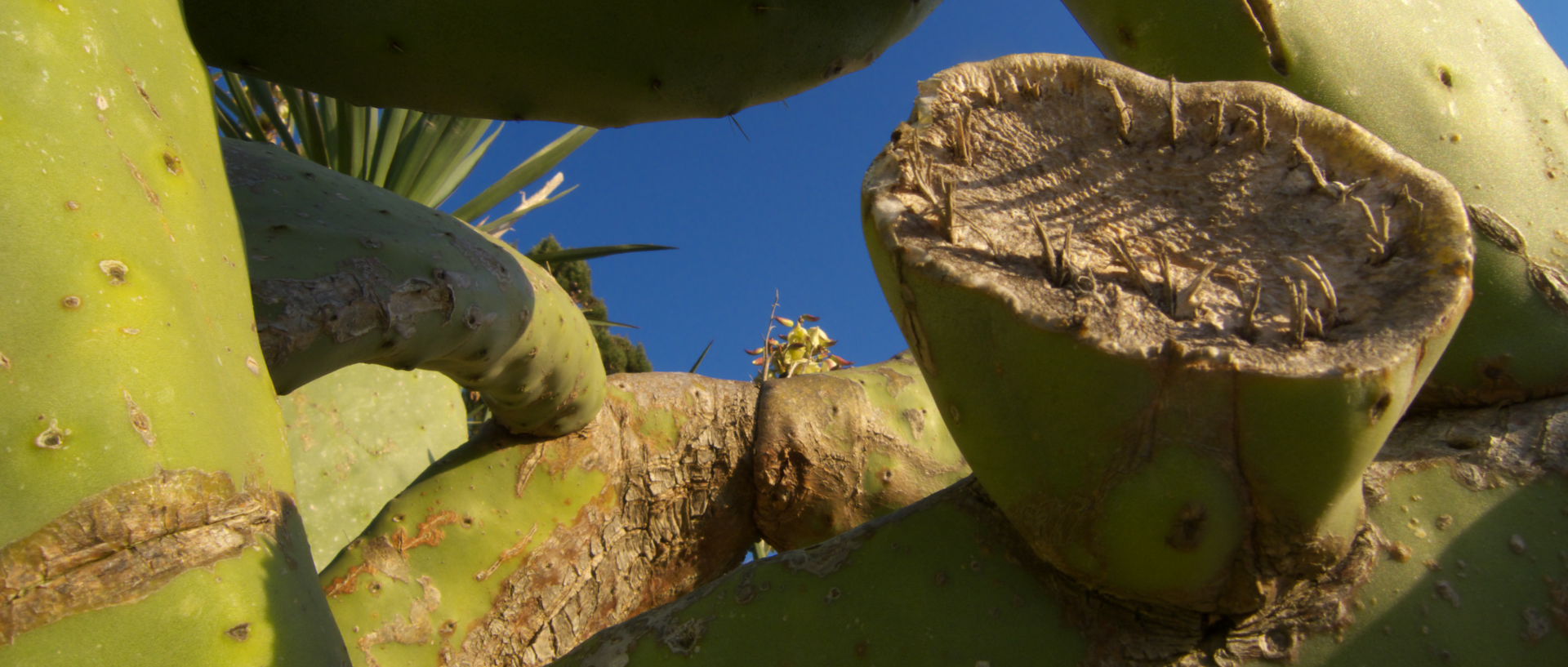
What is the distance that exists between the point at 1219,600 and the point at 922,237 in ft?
1.35

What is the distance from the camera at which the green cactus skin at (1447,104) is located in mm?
1045

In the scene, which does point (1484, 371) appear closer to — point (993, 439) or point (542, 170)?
point (993, 439)

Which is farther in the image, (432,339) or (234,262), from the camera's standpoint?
(432,339)

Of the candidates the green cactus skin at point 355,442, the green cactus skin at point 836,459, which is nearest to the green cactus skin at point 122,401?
the green cactus skin at point 836,459

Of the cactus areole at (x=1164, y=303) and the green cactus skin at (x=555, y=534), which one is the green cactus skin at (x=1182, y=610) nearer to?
the cactus areole at (x=1164, y=303)

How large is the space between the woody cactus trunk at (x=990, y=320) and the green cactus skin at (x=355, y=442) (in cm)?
70

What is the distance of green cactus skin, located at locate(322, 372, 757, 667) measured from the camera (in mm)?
1459

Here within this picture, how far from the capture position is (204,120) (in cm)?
77

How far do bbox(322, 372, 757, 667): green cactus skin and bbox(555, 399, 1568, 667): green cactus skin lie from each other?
0.59m

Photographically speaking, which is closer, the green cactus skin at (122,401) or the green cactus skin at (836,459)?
the green cactus skin at (122,401)

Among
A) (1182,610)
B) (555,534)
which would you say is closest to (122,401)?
(1182,610)

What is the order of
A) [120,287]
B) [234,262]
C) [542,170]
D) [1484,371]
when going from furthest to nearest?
[542,170]
[1484,371]
[234,262]
[120,287]

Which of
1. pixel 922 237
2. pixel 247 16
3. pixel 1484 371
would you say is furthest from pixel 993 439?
pixel 247 16

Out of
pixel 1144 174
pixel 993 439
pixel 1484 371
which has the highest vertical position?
pixel 1144 174
